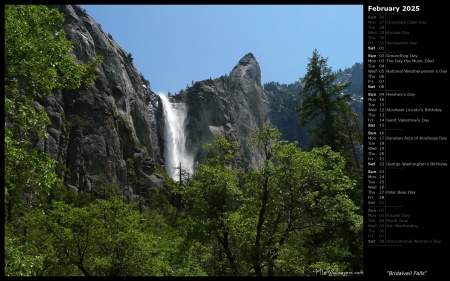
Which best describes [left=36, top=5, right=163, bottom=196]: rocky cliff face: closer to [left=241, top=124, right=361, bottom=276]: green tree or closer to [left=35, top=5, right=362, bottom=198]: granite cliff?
[left=35, top=5, right=362, bottom=198]: granite cliff

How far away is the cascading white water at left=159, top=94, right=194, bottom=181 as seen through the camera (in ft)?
390

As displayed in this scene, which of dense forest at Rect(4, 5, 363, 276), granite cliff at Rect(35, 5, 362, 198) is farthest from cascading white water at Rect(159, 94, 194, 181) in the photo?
dense forest at Rect(4, 5, 363, 276)

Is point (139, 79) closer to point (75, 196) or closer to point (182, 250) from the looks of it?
point (75, 196)

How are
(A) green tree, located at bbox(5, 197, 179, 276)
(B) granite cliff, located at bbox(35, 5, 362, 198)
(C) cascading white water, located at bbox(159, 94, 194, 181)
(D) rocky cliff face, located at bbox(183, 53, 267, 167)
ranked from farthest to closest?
(D) rocky cliff face, located at bbox(183, 53, 267, 167) < (C) cascading white water, located at bbox(159, 94, 194, 181) < (B) granite cliff, located at bbox(35, 5, 362, 198) < (A) green tree, located at bbox(5, 197, 179, 276)

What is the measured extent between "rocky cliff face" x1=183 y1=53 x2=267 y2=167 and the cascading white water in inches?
104

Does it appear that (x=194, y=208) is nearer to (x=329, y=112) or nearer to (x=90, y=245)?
(x=90, y=245)

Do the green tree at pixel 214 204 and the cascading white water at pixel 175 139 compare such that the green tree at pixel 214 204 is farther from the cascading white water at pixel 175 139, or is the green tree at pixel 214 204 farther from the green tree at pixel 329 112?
the cascading white water at pixel 175 139

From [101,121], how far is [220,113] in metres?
60.5

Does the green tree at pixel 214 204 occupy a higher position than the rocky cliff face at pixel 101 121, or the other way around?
the rocky cliff face at pixel 101 121

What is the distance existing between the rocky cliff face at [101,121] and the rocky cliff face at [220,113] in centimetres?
1642

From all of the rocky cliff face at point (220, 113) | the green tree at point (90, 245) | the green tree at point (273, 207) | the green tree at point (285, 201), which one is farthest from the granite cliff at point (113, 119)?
the green tree at point (285, 201)

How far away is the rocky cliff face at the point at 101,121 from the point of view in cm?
8150
